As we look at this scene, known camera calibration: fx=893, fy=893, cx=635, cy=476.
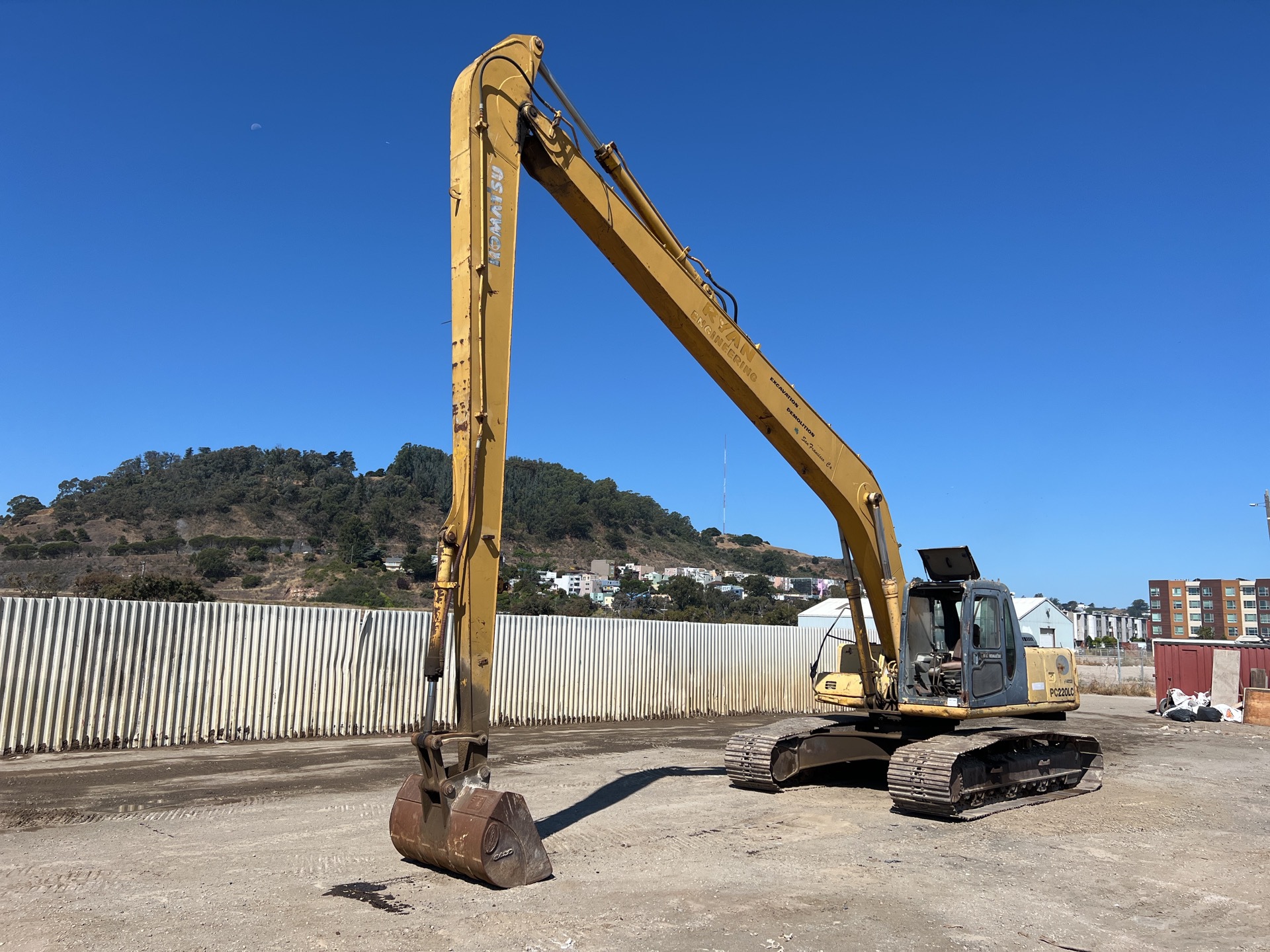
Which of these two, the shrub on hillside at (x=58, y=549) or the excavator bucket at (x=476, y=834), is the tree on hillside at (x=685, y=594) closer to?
the shrub on hillside at (x=58, y=549)

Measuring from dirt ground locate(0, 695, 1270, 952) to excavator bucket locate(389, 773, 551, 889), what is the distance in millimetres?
161

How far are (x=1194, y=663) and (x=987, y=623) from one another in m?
20.2

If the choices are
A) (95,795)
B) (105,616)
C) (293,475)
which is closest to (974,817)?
(95,795)

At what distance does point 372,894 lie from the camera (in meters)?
6.42

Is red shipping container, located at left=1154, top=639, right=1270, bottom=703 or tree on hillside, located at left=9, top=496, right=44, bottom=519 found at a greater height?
tree on hillside, located at left=9, top=496, right=44, bottom=519

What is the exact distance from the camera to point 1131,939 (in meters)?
5.91

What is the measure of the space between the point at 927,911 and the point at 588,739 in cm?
1112

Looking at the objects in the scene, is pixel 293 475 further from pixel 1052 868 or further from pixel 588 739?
pixel 1052 868

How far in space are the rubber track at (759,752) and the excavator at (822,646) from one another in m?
0.03

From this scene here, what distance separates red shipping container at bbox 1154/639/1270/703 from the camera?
2456 centimetres

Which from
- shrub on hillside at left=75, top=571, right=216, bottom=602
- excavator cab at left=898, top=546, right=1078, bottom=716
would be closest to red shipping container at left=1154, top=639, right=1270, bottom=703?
excavator cab at left=898, top=546, right=1078, bottom=716

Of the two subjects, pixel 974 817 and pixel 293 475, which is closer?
pixel 974 817

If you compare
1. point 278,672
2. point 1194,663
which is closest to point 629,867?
point 278,672

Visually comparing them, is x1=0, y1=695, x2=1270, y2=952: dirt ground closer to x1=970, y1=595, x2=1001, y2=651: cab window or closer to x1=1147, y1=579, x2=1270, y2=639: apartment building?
x1=970, y1=595, x2=1001, y2=651: cab window
